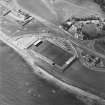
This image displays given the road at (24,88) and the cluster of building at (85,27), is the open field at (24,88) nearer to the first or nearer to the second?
the road at (24,88)

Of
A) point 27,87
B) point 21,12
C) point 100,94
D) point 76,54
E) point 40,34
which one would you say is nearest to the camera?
point 100,94

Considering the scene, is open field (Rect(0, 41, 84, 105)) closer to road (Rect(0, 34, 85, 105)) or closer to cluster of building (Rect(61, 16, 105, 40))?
road (Rect(0, 34, 85, 105))

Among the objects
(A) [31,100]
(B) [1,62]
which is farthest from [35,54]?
(A) [31,100]

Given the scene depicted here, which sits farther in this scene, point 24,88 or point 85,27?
point 85,27

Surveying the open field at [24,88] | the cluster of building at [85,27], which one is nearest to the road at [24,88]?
the open field at [24,88]

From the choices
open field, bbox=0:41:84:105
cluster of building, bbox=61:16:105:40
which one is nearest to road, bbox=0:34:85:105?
open field, bbox=0:41:84:105

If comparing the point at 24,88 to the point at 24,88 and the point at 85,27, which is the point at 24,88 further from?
the point at 85,27

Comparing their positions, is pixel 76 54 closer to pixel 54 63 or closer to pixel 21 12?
pixel 54 63

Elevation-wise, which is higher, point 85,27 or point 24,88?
point 85,27

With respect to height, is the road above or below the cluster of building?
below

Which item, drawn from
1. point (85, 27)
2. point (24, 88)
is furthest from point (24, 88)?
point (85, 27)

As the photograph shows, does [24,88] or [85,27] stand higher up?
[85,27]
